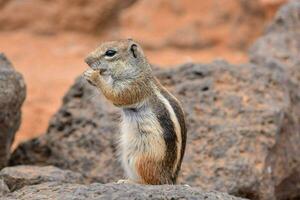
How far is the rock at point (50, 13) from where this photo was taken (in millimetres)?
17062

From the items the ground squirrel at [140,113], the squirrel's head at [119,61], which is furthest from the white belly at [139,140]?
the squirrel's head at [119,61]

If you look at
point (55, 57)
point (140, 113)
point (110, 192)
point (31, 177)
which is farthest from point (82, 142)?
point (55, 57)

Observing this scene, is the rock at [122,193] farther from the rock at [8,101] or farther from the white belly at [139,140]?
the rock at [8,101]

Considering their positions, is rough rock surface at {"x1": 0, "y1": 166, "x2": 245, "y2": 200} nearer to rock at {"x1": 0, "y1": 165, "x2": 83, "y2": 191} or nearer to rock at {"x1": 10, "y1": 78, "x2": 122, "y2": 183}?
rock at {"x1": 0, "y1": 165, "x2": 83, "y2": 191}

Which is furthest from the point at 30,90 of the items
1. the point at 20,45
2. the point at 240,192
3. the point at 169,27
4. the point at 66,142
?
the point at 240,192

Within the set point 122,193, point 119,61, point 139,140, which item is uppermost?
point 119,61

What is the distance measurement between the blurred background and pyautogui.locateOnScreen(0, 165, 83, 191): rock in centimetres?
921

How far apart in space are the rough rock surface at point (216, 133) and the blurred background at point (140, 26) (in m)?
7.62

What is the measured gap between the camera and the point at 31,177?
6.85 m

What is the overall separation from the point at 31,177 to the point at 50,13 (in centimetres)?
1044

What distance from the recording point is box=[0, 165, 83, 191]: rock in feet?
22.4

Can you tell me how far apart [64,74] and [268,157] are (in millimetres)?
7609

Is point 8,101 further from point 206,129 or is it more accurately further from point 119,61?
point 206,129

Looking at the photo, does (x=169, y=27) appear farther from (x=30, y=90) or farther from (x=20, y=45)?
(x=30, y=90)
